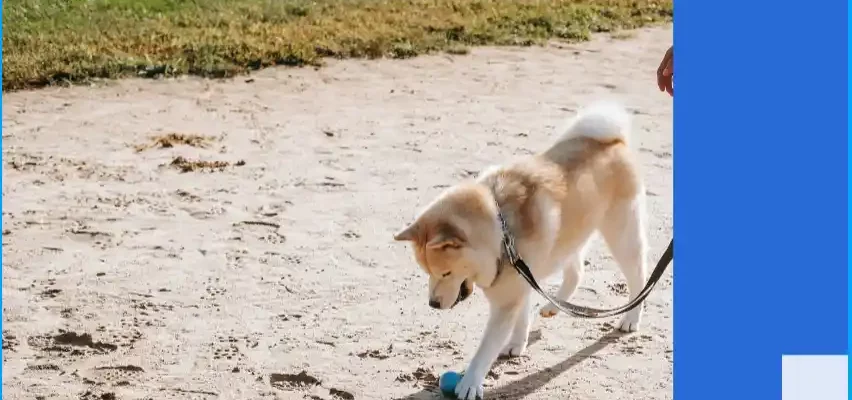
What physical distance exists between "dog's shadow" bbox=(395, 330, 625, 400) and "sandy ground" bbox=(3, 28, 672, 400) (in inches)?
0.4

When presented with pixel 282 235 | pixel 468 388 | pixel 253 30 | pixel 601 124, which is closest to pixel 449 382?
pixel 468 388

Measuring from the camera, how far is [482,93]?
850 cm

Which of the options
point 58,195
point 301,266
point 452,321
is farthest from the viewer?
point 58,195

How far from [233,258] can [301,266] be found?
1.13 feet

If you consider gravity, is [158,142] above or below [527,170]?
below

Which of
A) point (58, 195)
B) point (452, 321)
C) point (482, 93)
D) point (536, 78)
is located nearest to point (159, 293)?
point (452, 321)

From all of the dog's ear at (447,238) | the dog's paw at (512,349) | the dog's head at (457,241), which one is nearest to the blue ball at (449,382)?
the dog's head at (457,241)

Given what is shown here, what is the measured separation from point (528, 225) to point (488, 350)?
0.44 metres

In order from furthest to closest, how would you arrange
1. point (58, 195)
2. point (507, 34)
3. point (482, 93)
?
point (507, 34), point (482, 93), point (58, 195)

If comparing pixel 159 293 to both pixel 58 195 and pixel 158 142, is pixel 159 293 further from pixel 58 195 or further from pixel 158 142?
pixel 158 142

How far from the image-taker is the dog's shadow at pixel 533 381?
12.4 feet

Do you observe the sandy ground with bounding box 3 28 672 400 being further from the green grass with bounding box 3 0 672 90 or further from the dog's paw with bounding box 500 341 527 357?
→ the green grass with bounding box 3 0 672 90

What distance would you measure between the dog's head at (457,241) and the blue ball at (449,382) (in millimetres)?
257

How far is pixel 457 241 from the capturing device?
3.50 metres
